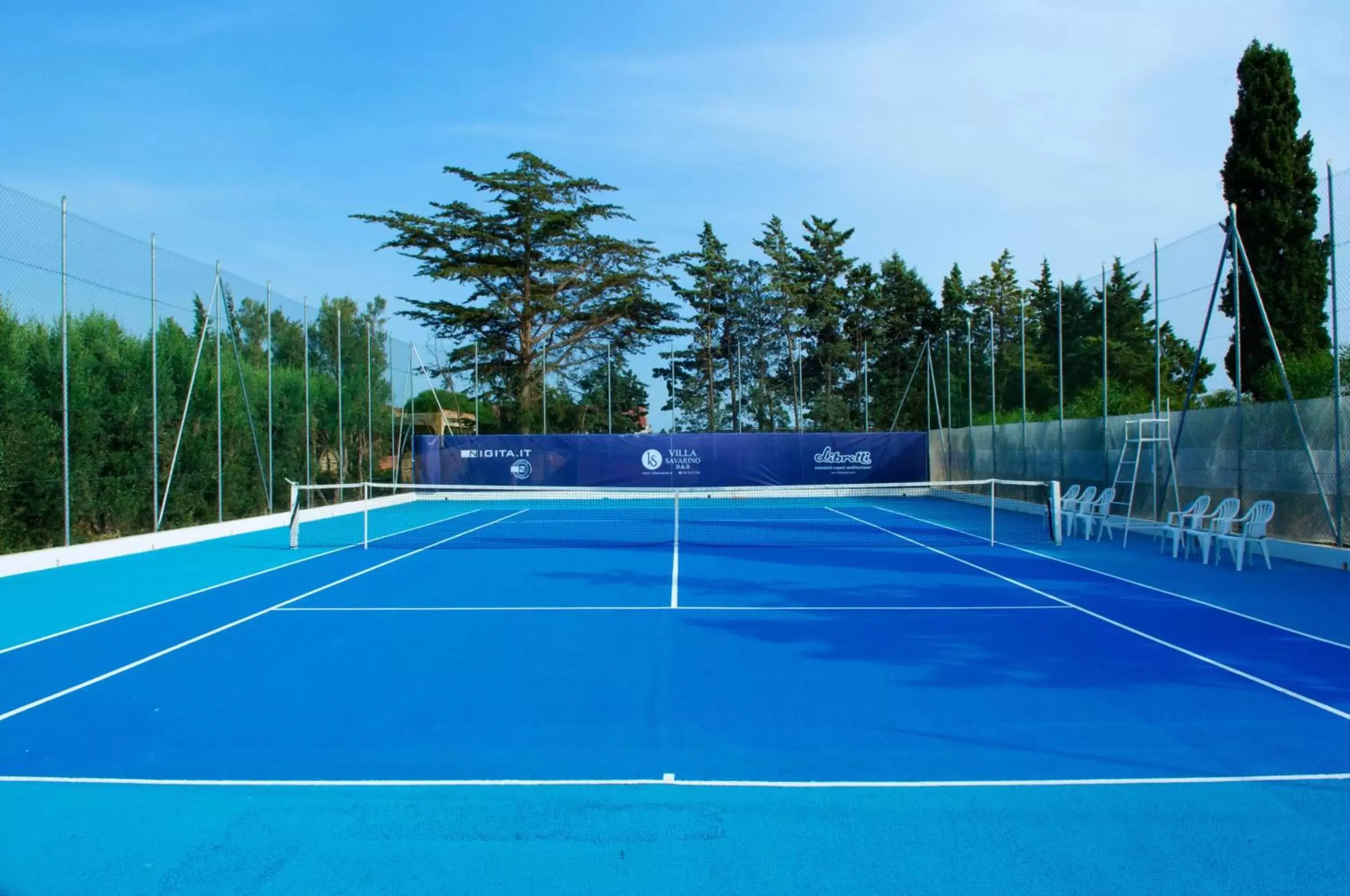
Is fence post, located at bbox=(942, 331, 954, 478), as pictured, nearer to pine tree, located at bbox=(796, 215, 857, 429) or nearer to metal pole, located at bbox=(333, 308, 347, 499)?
pine tree, located at bbox=(796, 215, 857, 429)

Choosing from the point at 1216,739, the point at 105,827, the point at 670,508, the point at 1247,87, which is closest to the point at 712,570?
the point at 1216,739

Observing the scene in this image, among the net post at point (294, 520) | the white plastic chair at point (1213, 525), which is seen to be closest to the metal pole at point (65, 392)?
the net post at point (294, 520)

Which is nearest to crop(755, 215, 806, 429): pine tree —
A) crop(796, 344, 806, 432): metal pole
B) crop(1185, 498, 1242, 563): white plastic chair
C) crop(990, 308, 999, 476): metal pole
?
crop(796, 344, 806, 432): metal pole

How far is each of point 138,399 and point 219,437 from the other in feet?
4.93

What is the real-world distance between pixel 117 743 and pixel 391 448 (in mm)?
20866

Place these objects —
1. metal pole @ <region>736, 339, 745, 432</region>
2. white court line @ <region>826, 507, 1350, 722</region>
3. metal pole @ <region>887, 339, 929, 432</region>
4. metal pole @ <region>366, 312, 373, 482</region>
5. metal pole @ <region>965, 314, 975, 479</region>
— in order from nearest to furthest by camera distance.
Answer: white court line @ <region>826, 507, 1350, 722</region> < metal pole @ <region>366, 312, 373, 482</region> < metal pole @ <region>965, 314, 975, 479</region> < metal pole @ <region>887, 339, 929, 432</region> < metal pole @ <region>736, 339, 745, 432</region>

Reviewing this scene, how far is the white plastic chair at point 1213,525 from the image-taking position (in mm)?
12117

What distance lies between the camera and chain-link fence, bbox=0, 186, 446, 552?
1159cm

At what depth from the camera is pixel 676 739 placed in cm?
510

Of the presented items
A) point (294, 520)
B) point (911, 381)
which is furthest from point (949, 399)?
point (294, 520)

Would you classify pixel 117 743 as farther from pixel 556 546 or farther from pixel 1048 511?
pixel 1048 511

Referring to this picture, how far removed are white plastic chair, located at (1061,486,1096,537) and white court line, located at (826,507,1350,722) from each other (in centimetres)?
365

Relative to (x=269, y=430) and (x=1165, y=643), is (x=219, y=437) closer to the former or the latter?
(x=269, y=430)

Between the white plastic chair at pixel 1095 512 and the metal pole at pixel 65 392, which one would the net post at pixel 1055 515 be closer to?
the white plastic chair at pixel 1095 512
